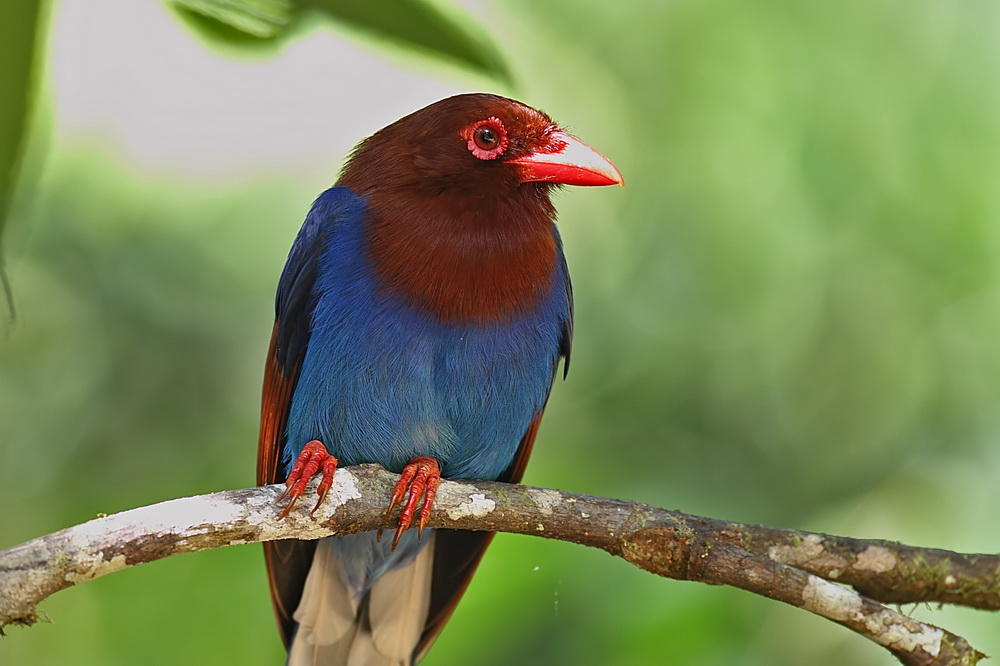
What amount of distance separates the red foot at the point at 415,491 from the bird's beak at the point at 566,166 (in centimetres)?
83

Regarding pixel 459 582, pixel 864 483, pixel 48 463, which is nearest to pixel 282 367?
pixel 459 582

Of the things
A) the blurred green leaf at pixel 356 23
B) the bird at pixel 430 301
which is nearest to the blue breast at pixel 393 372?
the bird at pixel 430 301

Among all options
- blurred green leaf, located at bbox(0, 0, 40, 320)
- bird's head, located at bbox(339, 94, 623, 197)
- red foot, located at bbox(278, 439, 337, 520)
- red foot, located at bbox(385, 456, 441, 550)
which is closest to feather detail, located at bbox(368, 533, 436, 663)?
red foot, located at bbox(385, 456, 441, 550)

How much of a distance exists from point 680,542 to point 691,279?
8.27 ft

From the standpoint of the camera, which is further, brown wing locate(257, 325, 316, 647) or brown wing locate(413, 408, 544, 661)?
brown wing locate(413, 408, 544, 661)

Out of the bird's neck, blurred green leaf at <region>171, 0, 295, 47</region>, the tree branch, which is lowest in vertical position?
the tree branch

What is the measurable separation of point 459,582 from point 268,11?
7.67 feet

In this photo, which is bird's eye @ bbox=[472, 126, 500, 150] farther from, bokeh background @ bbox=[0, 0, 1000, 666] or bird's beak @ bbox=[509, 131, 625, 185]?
bokeh background @ bbox=[0, 0, 1000, 666]

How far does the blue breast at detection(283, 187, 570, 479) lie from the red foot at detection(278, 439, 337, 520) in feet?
0.94

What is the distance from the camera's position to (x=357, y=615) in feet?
11.4

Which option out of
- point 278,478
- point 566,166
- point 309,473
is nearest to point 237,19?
point 309,473

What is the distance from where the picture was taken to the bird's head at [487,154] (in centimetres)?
296

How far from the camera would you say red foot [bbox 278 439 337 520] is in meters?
2.39

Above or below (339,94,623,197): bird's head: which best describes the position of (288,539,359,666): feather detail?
below
